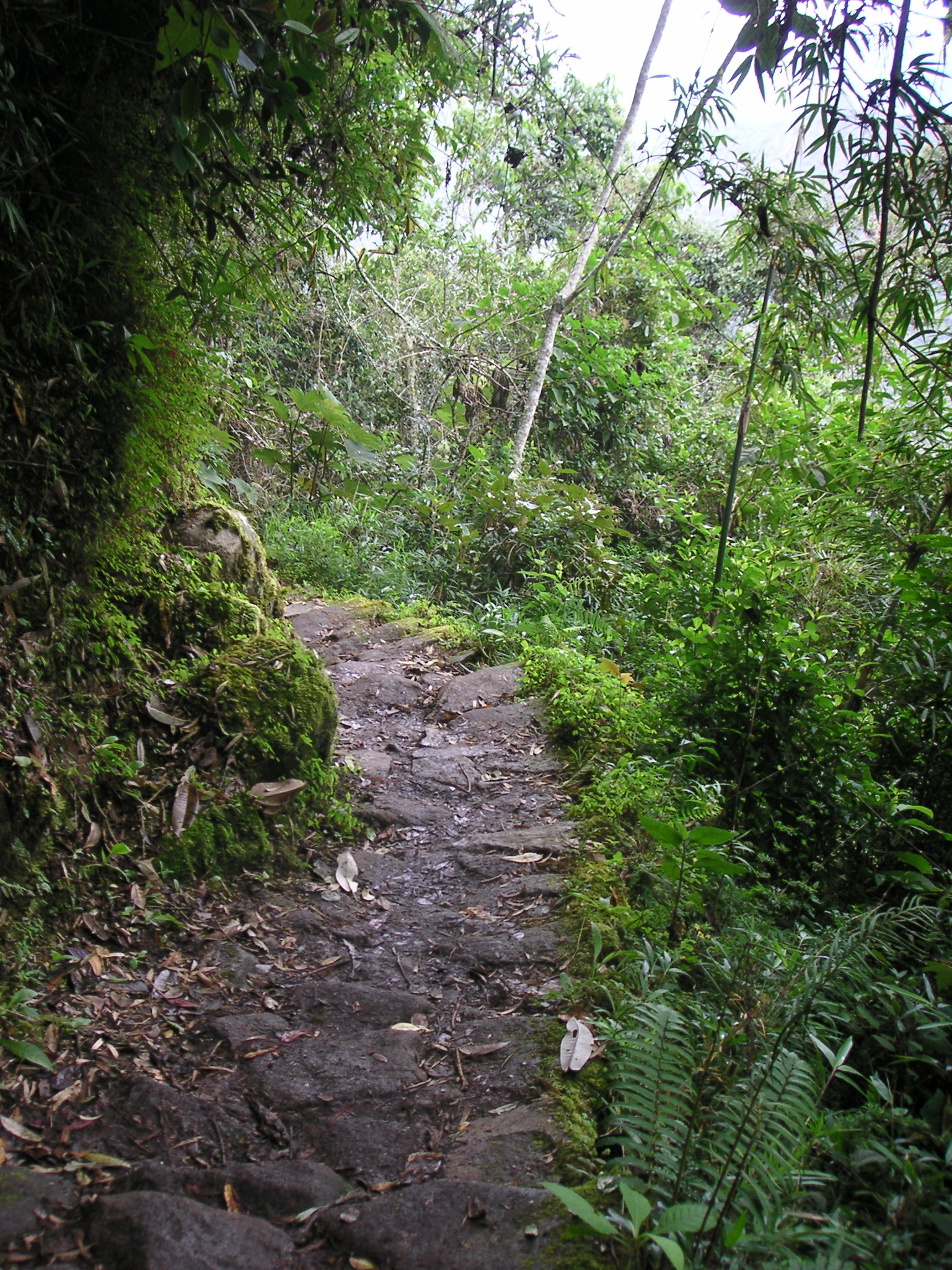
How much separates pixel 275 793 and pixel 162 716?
538 mm

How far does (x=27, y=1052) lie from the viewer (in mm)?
1898

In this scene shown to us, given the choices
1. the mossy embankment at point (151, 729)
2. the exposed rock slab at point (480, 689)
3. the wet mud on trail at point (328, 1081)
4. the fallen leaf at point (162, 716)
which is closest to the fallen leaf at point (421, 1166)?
the wet mud on trail at point (328, 1081)

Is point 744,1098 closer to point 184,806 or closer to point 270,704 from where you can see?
point 184,806

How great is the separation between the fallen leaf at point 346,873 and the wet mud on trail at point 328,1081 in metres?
0.01

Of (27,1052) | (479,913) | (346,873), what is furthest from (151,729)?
(479,913)

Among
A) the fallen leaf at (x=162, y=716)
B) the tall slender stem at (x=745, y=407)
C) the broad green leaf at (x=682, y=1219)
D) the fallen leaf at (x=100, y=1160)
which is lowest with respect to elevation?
the fallen leaf at (x=100, y=1160)

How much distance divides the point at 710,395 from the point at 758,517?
21.2 feet

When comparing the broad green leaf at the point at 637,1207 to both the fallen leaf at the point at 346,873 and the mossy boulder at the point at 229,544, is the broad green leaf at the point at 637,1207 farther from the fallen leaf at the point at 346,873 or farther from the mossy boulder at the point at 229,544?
the mossy boulder at the point at 229,544

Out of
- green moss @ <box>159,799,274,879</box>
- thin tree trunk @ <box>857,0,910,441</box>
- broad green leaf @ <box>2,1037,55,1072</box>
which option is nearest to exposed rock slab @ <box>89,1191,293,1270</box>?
broad green leaf @ <box>2,1037,55,1072</box>

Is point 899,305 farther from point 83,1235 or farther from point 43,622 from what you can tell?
point 83,1235

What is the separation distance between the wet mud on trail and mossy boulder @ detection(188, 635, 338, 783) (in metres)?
0.42

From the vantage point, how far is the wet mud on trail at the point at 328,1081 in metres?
1.53

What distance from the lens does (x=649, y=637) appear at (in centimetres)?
573

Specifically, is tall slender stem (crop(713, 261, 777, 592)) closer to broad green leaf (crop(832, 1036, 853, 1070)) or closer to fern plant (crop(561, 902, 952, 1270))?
fern plant (crop(561, 902, 952, 1270))
